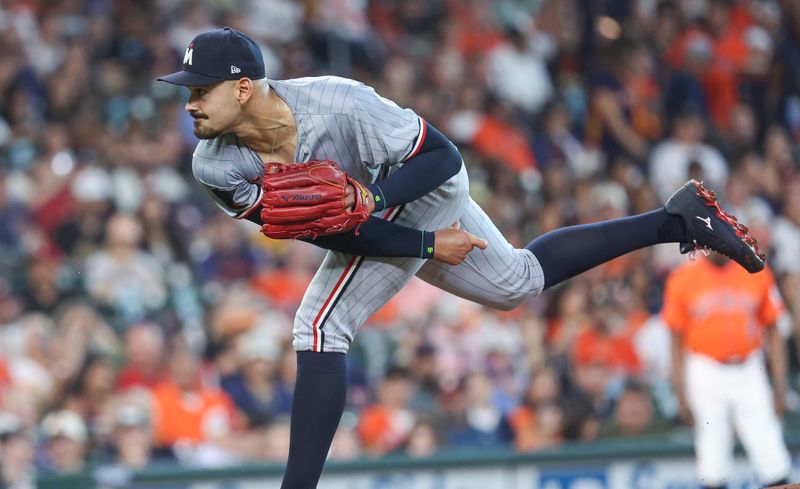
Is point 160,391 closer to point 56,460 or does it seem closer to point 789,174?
point 56,460

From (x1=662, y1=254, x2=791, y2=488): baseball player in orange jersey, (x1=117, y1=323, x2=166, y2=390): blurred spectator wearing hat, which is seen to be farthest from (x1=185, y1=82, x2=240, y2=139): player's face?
(x1=662, y1=254, x2=791, y2=488): baseball player in orange jersey

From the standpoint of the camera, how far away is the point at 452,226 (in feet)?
14.3

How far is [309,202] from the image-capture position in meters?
3.91

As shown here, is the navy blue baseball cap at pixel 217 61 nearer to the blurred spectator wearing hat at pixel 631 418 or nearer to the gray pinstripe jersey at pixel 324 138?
the gray pinstripe jersey at pixel 324 138

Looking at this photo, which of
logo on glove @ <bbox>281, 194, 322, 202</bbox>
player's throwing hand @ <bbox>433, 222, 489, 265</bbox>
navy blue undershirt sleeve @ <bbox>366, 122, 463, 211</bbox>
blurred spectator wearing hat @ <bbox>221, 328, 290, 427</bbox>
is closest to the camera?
logo on glove @ <bbox>281, 194, 322, 202</bbox>

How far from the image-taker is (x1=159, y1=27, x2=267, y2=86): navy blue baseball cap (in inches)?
154

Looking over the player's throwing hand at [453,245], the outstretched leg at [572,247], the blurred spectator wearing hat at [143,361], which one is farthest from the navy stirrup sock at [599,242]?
the blurred spectator wearing hat at [143,361]

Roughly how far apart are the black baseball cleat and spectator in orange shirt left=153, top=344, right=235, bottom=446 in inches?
135

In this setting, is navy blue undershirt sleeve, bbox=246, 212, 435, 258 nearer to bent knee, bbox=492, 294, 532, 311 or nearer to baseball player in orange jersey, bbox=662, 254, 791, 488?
bent knee, bbox=492, 294, 532, 311

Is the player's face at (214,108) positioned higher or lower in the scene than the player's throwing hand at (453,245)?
higher

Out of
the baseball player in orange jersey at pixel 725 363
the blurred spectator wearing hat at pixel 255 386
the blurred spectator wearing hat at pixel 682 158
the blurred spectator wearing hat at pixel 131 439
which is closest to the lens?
the blurred spectator wearing hat at pixel 131 439

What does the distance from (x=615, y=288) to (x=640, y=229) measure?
15.6ft

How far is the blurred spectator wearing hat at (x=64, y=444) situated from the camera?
21.4 feet

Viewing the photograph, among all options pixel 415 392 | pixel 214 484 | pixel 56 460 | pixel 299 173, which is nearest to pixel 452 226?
pixel 299 173
